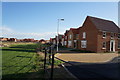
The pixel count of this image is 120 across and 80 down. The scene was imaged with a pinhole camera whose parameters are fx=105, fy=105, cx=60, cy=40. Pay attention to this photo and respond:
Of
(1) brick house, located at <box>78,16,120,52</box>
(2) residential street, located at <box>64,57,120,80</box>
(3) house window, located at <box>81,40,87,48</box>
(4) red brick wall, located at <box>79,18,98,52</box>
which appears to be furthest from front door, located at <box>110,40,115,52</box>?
(2) residential street, located at <box>64,57,120,80</box>

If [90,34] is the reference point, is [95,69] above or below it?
below

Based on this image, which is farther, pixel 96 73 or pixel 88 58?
pixel 88 58

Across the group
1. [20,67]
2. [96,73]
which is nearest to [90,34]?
[96,73]

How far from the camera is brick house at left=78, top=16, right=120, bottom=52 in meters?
21.8

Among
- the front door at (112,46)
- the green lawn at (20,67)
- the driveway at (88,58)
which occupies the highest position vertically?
the front door at (112,46)

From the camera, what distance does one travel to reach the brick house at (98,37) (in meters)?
21.8

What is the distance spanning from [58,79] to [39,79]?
99 cm

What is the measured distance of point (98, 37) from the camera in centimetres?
2161

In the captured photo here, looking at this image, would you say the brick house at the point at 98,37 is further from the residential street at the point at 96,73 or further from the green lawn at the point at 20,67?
the green lawn at the point at 20,67

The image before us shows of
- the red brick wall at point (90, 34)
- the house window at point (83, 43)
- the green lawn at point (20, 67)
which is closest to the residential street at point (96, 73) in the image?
the green lawn at point (20, 67)

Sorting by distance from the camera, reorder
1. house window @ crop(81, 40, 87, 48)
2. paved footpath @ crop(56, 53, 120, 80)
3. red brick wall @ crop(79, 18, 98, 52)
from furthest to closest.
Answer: house window @ crop(81, 40, 87, 48)
red brick wall @ crop(79, 18, 98, 52)
paved footpath @ crop(56, 53, 120, 80)

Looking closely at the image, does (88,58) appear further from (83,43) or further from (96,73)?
(83,43)

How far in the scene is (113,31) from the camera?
24562mm

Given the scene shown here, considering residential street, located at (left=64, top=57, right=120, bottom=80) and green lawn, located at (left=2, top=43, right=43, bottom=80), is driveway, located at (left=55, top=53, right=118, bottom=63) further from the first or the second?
green lawn, located at (left=2, top=43, right=43, bottom=80)
